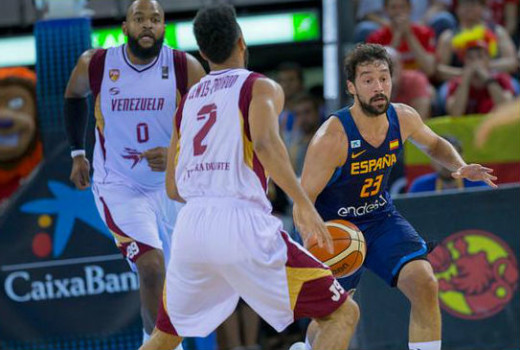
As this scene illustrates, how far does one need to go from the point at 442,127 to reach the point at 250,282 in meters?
4.88

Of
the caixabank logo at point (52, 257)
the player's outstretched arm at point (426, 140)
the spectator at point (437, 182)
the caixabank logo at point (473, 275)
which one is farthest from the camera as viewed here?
the spectator at point (437, 182)

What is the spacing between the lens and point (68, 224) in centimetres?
944

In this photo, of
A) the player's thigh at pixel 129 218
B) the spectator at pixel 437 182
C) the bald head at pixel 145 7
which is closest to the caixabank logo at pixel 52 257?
the player's thigh at pixel 129 218

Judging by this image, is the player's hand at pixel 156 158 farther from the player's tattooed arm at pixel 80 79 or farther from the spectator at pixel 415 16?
the spectator at pixel 415 16

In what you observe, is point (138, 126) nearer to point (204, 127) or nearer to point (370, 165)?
point (370, 165)

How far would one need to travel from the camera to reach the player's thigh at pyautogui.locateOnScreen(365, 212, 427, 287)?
6750 millimetres

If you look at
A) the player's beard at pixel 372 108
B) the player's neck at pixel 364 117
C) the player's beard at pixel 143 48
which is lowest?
the player's neck at pixel 364 117

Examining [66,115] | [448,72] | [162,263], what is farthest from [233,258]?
[448,72]

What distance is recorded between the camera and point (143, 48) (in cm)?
736

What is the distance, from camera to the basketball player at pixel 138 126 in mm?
7285

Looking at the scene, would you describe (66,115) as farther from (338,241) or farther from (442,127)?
(442,127)

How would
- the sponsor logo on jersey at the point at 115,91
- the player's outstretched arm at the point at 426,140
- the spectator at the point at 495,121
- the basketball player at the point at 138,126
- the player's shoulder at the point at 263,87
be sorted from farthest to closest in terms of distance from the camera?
1. the spectator at the point at 495,121
2. the sponsor logo on jersey at the point at 115,91
3. the basketball player at the point at 138,126
4. the player's outstretched arm at the point at 426,140
5. the player's shoulder at the point at 263,87

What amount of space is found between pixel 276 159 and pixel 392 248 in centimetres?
175

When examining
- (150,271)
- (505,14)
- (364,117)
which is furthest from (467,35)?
(150,271)
